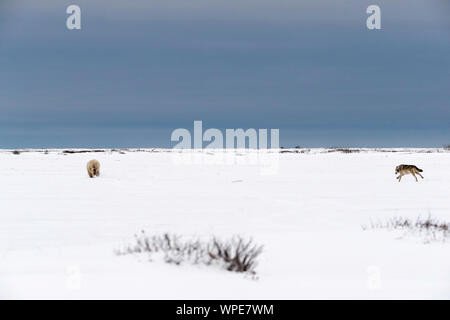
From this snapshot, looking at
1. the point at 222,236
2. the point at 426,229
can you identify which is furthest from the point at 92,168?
the point at 426,229

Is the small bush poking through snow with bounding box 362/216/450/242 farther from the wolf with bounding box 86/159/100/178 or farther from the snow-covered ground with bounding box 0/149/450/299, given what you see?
the wolf with bounding box 86/159/100/178

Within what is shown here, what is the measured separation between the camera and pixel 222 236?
7.40m

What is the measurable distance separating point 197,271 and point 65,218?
5.72 meters

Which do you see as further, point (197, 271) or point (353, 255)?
point (353, 255)

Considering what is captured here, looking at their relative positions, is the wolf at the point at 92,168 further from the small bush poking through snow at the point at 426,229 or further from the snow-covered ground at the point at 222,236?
the small bush poking through snow at the point at 426,229

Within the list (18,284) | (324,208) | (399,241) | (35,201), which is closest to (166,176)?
(35,201)

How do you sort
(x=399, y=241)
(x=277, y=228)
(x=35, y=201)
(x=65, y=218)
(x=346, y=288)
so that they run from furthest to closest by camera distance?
(x=35, y=201) < (x=65, y=218) < (x=277, y=228) < (x=399, y=241) < (x=346, y=288)

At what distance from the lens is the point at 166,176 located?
20016mm

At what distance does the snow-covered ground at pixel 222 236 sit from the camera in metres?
4.34

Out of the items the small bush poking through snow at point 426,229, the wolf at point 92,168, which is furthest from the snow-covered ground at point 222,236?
the wolf at point 92,168

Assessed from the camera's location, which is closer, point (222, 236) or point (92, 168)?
point (222, 236)

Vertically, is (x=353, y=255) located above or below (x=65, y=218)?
below

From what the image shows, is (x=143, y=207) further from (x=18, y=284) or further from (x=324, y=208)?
(x=18, y=284)

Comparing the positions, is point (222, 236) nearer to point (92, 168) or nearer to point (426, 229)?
point (426, 229)
